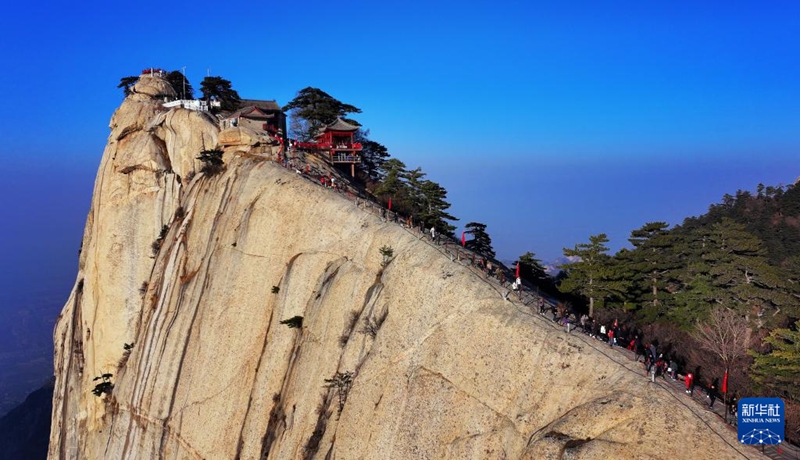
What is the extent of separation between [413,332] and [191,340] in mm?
22812

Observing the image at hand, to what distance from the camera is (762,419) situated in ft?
59.6

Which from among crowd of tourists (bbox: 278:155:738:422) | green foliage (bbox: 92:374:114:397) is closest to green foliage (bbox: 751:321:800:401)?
crowd of tourists (bbox: 278:155:738:422)

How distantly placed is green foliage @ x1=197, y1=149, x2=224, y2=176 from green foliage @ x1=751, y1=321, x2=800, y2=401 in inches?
1736

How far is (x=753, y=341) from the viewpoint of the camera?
119 feet

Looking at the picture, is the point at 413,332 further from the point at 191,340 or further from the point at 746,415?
the point at 191,340

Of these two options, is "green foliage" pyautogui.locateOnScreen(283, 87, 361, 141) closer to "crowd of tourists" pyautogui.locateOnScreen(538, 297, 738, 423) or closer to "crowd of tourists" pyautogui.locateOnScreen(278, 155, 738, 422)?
"crowd of tourists" pyautogui.locateOnScreen(278, 155, 738, 422)

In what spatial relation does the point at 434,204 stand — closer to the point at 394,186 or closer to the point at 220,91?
the point at 394,186

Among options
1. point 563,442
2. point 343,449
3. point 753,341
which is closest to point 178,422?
point 343,449

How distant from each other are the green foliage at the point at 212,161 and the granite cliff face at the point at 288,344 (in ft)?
2.68

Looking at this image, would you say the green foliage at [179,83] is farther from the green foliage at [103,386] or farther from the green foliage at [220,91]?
the green foliage at [103,386]

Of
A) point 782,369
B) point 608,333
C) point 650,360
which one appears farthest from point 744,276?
point 650,360

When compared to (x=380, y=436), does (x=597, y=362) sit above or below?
above

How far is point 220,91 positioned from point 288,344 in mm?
48643

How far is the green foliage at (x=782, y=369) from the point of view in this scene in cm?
2686
